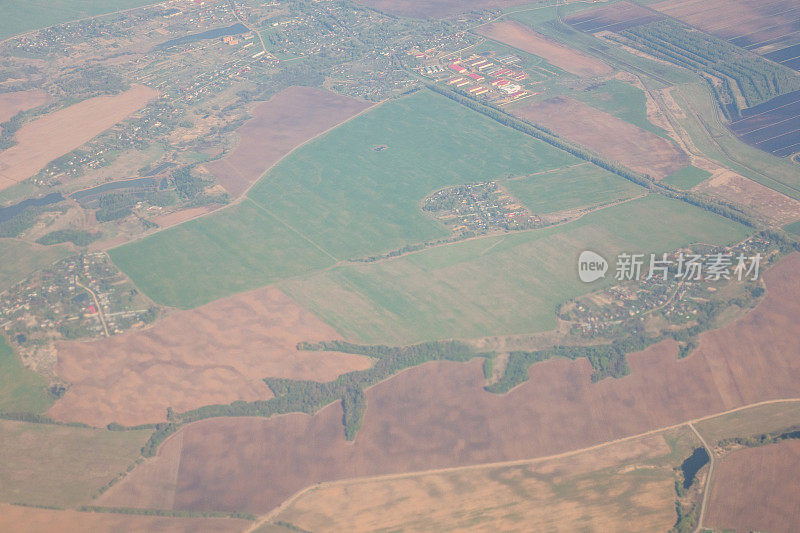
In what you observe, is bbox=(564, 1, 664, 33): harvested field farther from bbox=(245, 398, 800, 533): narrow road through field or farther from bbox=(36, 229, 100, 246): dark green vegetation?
bbox=(36, 229, 100, 246): dark green vegetation

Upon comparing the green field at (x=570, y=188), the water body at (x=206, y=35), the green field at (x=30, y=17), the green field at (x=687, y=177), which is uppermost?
the green field at (x=30, y=17)

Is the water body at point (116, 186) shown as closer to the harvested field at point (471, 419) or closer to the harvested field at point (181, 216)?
the harvested field at point (181, 216)

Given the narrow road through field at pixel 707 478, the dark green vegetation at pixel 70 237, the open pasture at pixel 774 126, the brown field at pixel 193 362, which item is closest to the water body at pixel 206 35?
the dark green vegetation at pixel 70 237

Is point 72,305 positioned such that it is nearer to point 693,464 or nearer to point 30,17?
point 693,464

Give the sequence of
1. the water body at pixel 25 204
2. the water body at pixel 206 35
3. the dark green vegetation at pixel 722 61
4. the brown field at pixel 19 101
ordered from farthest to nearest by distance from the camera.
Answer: the water body at pixel 206 35, the brown field at pixel 19 101, the dark green vegetation at pixel 722 61, the water body at pixel 25 204

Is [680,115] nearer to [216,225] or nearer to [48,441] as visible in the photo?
[216,225]

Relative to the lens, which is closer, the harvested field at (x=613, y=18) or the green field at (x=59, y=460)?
the green field at (x=59, y=460)

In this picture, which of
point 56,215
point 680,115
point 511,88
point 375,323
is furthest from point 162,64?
point 680,115
